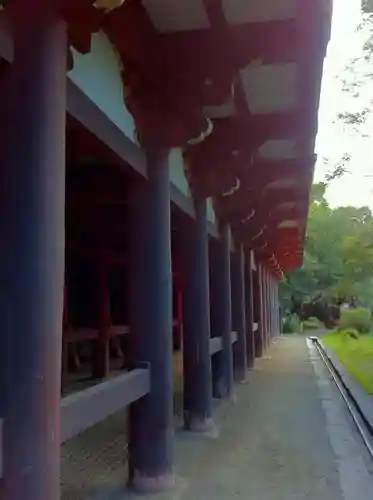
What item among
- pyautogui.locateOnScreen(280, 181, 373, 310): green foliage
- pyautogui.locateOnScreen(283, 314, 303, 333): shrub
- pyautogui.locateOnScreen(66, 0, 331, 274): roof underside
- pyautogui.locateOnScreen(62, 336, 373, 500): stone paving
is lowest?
pyautogui.locateOnScreen(62, 336, 373, 500): stone paving

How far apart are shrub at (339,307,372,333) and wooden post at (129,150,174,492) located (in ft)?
114

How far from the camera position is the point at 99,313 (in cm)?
1204

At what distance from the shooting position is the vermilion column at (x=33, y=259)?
8.73ft

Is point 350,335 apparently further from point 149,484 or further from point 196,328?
point 149,484

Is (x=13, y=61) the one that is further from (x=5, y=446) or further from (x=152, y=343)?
(x=152, y=343)

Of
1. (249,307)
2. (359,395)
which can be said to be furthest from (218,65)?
(249,307)

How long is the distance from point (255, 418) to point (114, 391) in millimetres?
4498

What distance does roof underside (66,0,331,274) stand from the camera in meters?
4.12

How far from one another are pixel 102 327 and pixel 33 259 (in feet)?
30.3

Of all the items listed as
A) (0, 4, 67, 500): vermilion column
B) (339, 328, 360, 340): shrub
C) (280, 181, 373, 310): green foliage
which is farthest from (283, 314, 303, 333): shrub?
(0, 4, 67, 500): vermilion column

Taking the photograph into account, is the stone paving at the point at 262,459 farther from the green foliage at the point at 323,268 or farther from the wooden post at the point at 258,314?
the green foliage at the point at 323,268

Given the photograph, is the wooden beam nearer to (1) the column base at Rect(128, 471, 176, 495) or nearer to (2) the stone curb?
(1) the column base at Rect(128, 471, 176, 495)

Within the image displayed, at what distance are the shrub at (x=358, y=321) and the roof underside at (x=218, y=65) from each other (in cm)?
3334

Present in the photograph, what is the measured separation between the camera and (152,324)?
4.98 metres
